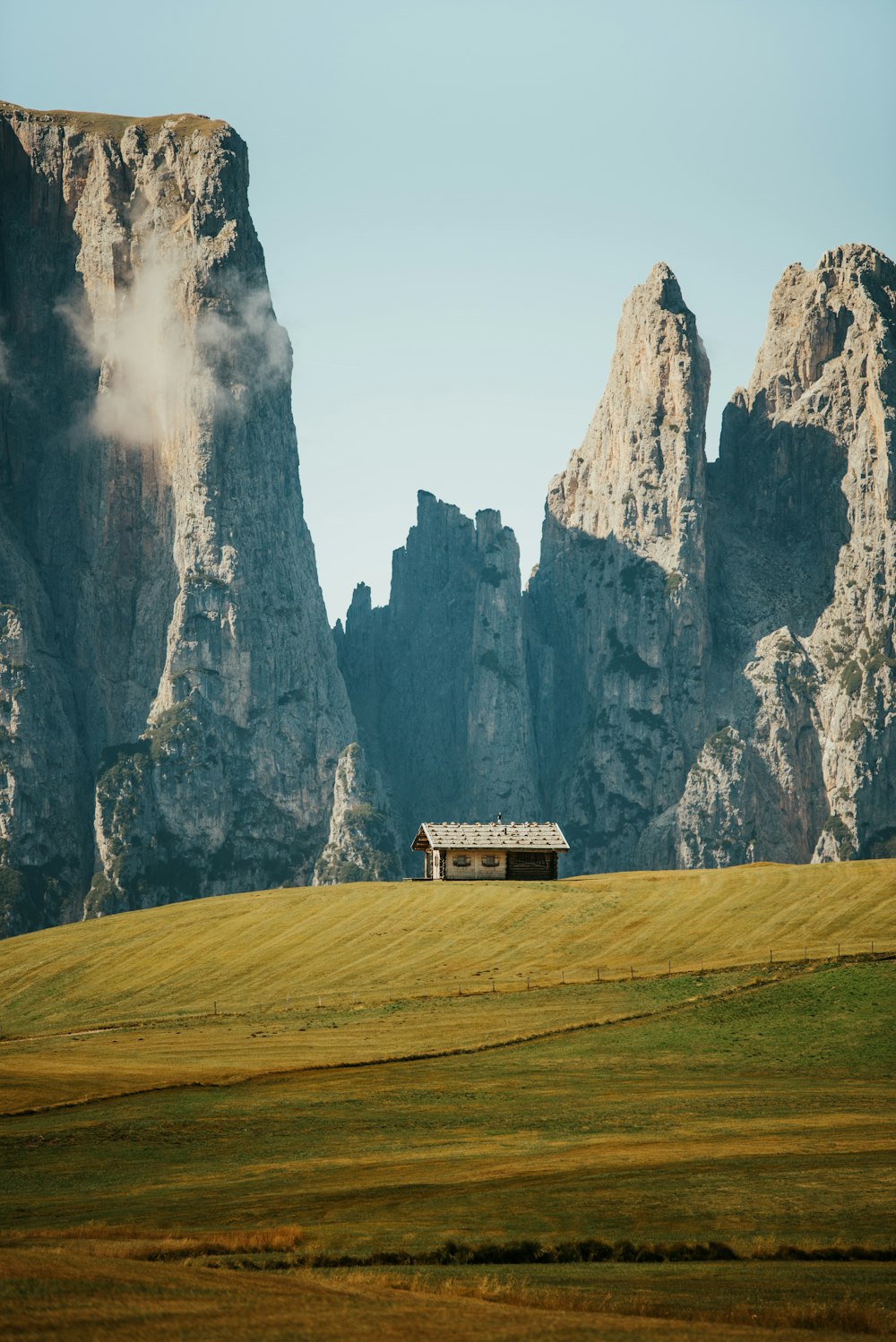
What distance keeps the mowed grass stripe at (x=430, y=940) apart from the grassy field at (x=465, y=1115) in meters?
0.40

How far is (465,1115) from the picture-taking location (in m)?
50.8

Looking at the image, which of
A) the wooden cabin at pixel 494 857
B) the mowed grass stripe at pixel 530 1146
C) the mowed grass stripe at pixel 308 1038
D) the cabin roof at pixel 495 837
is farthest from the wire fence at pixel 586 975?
the cabin roof at pixel 495 837

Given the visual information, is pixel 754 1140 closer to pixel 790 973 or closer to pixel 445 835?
pixel 790 973

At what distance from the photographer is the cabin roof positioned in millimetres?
124812

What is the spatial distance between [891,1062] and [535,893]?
50.5m

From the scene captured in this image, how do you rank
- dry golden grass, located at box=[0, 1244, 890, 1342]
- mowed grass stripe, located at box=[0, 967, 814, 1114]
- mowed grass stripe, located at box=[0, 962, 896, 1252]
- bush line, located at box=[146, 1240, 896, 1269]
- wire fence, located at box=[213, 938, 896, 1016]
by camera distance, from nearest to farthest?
dry golden grass, located at box=[0, 1244, 890, 1342] → bush line, located at box=[146, 1240, 896, 1269] → mowed grass stripe, located at box=[0, 962, 896, 1252] → mowed grass stripe, located at box=[0, 967, 814, 1114] → wire fence, located at box=[213, 938, 896, 1016]

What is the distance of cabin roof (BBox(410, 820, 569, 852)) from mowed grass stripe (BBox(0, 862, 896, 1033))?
709 cm

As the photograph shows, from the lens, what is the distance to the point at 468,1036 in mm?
67750

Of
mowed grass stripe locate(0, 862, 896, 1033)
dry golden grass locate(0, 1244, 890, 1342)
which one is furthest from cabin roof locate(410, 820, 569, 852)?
dry golden grass locate(0, 1244, 890, 1342)

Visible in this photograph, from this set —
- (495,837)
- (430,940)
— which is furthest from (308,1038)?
Result: (495,837)

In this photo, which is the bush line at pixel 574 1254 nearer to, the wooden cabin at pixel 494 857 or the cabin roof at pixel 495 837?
the cabin roof at pixel 495 837

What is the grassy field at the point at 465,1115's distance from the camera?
25.6 metres

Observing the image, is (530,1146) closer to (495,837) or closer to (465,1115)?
(465,1115)

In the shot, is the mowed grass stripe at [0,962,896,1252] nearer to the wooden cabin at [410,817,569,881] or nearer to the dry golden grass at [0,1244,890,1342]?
the dry golden grass at [0,1244,890,1342]
